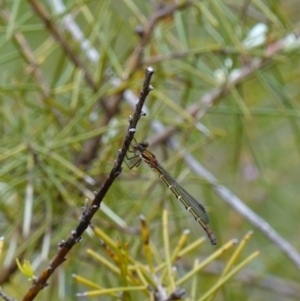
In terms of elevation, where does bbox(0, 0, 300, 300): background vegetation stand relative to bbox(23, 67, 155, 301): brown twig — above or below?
above

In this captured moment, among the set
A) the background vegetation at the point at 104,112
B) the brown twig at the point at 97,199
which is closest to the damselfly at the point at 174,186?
the brown twig at the point at 97,199

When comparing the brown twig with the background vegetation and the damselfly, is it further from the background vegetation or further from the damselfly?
the background vegetation

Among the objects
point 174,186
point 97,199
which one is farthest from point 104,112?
point 97,199

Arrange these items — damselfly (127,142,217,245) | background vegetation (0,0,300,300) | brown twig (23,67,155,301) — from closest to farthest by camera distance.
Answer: brown twig (23,67,155,301)
damselfly (127,142,217,245)
background vegetation (0,0,300,300)

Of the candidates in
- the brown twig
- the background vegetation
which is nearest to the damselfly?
the brown twig

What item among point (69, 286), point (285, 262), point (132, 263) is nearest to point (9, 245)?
point (69, 286)

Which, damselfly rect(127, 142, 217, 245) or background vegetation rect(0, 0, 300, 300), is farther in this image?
background vegetation rect(0, 0, 300, 300)

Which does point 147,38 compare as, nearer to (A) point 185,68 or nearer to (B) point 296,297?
(A) point 185,68

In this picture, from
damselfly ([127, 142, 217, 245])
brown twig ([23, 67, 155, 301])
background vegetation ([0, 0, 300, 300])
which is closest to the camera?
brown twig ([23, 67, 155, 301])
